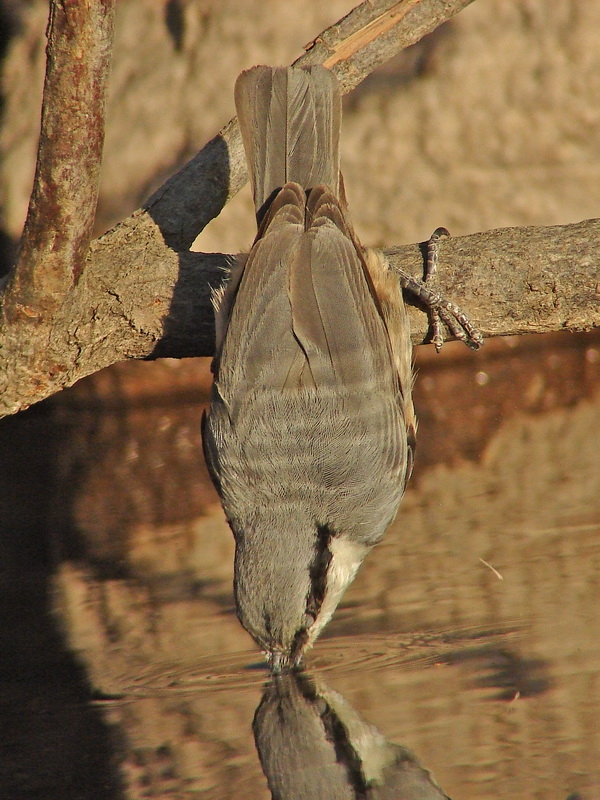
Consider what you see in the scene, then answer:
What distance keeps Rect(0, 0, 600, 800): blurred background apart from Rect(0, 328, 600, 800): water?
0.4 inches

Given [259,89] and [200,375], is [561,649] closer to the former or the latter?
[259,89]

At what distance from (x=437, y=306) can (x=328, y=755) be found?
1357 millimetres

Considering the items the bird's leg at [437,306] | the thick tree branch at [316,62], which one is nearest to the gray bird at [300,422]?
the bird's leg at [437,306]

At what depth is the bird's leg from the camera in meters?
3.17

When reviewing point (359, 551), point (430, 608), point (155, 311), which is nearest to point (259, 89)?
point (155, 311)

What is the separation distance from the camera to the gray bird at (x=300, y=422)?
2922 millimetres

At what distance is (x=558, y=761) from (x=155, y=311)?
171 centimetres

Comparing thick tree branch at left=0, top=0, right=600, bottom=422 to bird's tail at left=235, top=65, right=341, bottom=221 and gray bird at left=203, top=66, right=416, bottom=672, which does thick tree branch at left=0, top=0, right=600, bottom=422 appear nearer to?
gray bird at left=203, top=66, right=416, bottom=672

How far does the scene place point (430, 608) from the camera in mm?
3277

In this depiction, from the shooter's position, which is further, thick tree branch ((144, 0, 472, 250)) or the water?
thick tree branch ((144, 0, 472, 250))

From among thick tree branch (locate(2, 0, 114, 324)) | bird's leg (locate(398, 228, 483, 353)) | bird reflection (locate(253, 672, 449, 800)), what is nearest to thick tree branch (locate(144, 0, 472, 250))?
thick tree branch (locate(2, 0, 114, 324))

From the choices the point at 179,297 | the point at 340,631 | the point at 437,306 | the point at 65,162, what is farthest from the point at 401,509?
the point at 65,162

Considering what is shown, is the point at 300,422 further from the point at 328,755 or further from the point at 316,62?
the point at 316,62

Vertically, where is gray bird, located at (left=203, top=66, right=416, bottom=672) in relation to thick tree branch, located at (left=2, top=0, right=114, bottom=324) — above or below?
below
